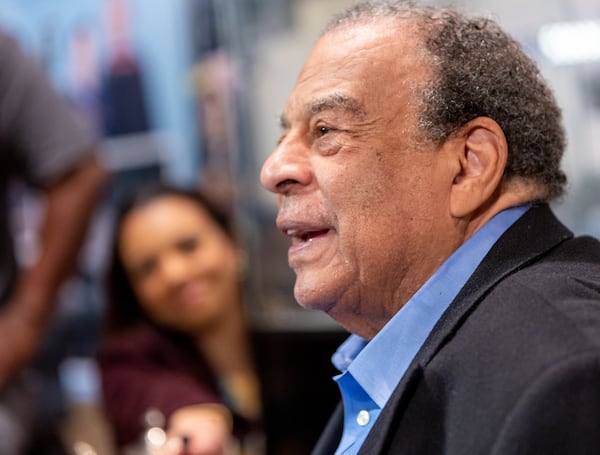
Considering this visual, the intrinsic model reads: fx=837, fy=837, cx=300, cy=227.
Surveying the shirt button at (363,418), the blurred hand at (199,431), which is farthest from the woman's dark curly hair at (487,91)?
the blurred hand at (199,431)

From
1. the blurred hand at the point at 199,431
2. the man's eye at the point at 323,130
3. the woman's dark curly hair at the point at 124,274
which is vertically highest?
the man's eye at the point at 323,130

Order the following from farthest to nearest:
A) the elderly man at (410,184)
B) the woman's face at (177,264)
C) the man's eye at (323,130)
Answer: the woman's face at (177,264) < the man's eye at (323,130) < the elderly man at (410,184)

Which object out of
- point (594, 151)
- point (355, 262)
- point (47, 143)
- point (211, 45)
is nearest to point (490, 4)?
point (594, 151)

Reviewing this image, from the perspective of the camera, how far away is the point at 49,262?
2.11 metres

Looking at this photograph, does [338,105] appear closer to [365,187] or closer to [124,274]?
[365,187]

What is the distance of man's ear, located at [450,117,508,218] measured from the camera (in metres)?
1.04

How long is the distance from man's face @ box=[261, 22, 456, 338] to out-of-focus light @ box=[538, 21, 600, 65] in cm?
115

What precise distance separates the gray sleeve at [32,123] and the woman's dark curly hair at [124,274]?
213 mm

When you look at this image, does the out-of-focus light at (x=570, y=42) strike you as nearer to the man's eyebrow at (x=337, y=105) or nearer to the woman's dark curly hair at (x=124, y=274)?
the woman's dark curly hair at (x=124, y=274)

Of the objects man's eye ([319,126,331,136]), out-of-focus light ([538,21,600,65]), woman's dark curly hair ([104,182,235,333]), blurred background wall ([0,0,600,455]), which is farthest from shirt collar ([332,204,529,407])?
woman's dark curly hair ([104,182,235,333])

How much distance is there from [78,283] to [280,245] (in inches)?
30.3

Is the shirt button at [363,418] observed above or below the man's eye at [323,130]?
below

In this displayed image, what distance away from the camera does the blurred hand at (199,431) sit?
178 cm

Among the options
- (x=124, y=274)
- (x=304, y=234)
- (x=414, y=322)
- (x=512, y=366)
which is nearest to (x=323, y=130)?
(x=304, y=234)
